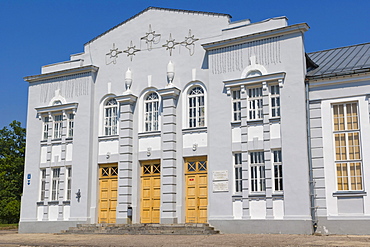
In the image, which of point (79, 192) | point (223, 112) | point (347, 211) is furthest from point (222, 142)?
point (79, 192)

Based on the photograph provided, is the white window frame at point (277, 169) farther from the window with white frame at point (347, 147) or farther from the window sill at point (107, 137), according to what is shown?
the window sill at point (107, 137)

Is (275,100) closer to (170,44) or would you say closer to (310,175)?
(310,175)

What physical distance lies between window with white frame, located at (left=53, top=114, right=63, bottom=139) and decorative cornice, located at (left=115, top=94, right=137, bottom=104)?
13.1ft

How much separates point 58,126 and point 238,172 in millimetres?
10723

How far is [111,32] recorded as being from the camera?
86.2ft

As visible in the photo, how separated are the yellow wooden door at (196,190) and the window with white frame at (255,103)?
124 inches

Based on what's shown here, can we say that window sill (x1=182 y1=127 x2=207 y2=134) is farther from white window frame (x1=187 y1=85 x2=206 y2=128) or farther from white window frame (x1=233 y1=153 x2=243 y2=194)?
white window frame (x1=233 y1=153 x2=243 y2=194)

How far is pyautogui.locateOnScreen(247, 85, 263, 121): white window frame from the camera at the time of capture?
2130 cm

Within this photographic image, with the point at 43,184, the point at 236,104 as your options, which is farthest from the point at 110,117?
the point at 236,104

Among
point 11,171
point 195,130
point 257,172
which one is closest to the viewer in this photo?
point 257,172

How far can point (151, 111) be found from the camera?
24438 mm

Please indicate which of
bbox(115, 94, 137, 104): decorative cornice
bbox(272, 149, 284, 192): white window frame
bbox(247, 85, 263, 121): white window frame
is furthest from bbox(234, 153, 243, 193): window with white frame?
bbox(115, 94, 137, 104): decorative cornice

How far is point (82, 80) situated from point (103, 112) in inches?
84.6

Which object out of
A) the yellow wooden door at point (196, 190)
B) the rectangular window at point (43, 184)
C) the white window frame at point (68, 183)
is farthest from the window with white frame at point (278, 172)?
the rectangular window at point (43, 184)
